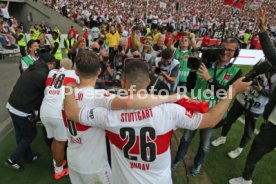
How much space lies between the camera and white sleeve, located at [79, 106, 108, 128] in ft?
6.17

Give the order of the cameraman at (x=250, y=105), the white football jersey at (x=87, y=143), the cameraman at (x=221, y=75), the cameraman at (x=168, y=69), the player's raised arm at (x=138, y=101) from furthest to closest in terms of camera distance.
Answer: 1. the cameraman at (x=168, y=69)
2. the cameraman at (x=250, y=105)
3. the cameraman at (x=221, y=75)
4. the white football jersey at (x=87, y=143)
5. the player's raised arm at (x=138, y=101)

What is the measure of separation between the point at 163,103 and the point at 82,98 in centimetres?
83

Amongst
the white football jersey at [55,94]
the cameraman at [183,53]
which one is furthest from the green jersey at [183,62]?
the white football jersey at [55,94]

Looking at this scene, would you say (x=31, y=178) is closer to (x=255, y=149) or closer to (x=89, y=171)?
(x=89, y=171)

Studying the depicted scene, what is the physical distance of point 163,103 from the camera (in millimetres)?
1813

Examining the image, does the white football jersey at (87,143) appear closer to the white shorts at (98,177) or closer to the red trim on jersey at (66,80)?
the white shorts at (98,177)

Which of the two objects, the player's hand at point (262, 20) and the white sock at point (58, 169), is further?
the white sock at point (58, 169)

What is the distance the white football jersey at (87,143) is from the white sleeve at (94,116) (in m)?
0.21

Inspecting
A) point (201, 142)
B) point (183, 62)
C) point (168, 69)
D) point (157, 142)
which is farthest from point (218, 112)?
point (183, 62)

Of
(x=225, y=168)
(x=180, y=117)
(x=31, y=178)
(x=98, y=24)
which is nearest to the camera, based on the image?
(x=180, y=117)

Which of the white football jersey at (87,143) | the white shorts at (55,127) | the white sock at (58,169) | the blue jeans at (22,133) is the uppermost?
the white football jersey at (87,143)

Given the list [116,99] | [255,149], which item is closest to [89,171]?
[116,99]

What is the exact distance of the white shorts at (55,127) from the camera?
3479 mm

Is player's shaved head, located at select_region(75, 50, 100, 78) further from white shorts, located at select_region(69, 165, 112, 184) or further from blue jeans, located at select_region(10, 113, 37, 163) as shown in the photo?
blue jeans, located at select_region(10, 113, 37, 163)
